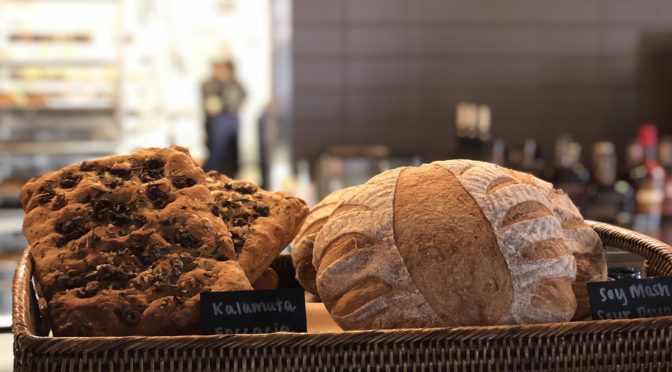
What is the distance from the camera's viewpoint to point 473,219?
870 mm

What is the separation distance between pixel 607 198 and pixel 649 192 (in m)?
0.19

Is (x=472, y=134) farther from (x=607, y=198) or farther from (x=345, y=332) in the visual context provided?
(x=345, y=332)

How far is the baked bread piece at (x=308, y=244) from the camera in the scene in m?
1.08

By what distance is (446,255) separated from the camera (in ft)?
2.77

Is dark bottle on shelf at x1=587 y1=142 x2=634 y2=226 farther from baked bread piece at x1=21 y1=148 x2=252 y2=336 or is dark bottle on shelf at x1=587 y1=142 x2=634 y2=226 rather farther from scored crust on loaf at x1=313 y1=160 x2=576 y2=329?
baked bread piece at x1=21 y1=148 x2=252 y2=336

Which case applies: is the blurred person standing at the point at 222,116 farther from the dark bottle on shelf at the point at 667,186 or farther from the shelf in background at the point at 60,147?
the dark bottle on shelf at the point at 667,186

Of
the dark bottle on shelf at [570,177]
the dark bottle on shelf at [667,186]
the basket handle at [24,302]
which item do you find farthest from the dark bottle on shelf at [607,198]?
the basket handle at [24,302]

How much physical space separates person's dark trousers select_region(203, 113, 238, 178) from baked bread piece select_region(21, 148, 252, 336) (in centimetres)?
295

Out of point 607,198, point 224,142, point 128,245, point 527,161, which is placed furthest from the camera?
point 224,142

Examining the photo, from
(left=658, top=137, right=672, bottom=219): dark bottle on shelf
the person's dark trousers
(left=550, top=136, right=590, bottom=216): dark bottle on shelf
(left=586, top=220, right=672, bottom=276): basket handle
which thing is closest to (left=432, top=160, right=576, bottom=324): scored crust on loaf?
(left=586, top=220, right=672, bottom=276): basket handle

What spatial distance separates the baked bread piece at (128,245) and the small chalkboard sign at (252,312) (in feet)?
0.09

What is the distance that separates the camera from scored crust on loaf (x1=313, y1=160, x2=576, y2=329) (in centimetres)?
84

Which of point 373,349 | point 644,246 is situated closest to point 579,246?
point 644,246

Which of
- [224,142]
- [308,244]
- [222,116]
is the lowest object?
[224,142]
